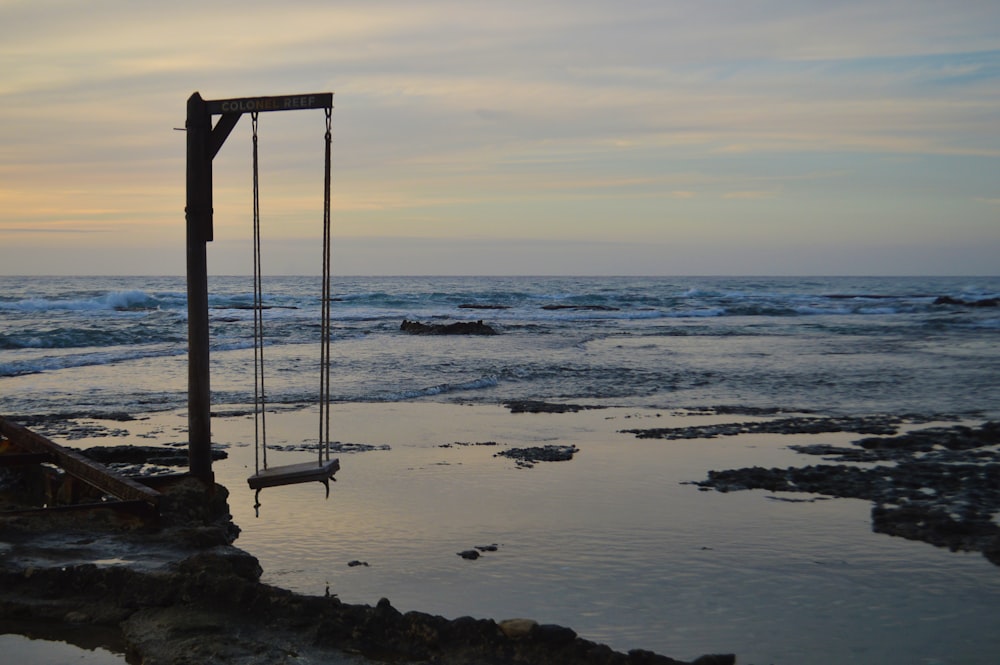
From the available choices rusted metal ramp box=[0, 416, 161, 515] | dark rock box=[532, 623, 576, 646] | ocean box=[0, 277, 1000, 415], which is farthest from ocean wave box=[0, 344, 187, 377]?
dark rock box=[532, 623, 576, 646]

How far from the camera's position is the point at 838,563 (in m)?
6.41

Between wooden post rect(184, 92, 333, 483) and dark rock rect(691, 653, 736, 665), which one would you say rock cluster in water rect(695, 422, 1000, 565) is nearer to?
dark rock rect(691, 653, 736, 665)

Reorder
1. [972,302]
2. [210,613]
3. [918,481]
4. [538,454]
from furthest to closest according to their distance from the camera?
1. [972,302]
2. [538,454]
3. [918,481]
4. [210,613]

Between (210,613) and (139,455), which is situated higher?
(210,613)

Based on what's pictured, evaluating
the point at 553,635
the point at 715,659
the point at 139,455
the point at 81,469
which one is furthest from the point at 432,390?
the point at 715,659

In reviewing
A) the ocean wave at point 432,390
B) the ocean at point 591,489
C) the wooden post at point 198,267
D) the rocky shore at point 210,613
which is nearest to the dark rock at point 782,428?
the ocean at point 591,489

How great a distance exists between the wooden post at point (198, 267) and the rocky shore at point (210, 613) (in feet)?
3.04

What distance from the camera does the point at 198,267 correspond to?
24.6 ft

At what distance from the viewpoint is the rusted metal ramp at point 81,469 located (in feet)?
22.6

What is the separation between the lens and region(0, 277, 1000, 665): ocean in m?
5.48

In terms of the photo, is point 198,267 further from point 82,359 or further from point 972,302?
point 972,302

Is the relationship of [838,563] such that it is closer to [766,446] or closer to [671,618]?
[671,618]

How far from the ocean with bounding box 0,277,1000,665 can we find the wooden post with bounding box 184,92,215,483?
0.70 m

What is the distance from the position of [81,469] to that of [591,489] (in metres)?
4.50
